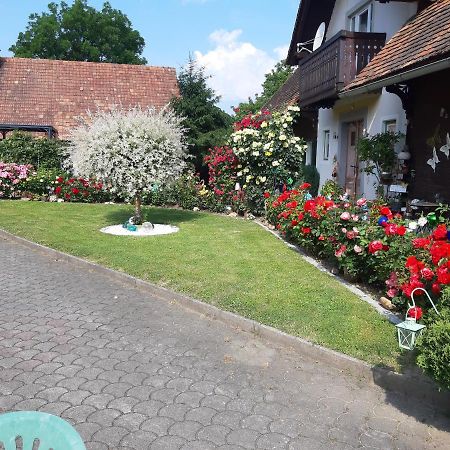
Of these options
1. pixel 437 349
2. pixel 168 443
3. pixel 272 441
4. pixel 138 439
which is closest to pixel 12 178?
pixel 138 439

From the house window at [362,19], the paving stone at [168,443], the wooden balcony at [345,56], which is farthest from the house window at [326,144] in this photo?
the paving stone at [168,443]

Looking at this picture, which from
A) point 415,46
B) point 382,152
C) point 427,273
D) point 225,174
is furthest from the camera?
point 225,174

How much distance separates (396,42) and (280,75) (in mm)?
30673

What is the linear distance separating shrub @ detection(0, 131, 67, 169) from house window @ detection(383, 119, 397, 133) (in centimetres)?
1270

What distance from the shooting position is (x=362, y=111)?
11891mm

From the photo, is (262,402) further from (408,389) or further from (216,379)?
(408,389)

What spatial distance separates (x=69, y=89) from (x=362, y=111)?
57.7 ft

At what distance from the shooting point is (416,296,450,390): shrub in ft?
10.9

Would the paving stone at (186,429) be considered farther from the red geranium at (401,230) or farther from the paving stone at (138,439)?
the red geranium at (401,230)

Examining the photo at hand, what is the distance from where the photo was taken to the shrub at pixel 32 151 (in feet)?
62.6

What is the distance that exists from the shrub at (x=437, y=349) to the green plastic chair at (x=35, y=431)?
2442 mm

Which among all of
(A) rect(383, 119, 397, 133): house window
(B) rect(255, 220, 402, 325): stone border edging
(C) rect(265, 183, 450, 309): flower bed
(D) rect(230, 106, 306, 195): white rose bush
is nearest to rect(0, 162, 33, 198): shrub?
(D) rect(230, 106, 306, 195): white rose bush

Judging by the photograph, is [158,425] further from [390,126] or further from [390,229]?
[390,126]

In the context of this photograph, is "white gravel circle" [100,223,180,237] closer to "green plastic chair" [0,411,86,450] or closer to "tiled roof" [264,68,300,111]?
"tiled roof" [264,68,300,111]
